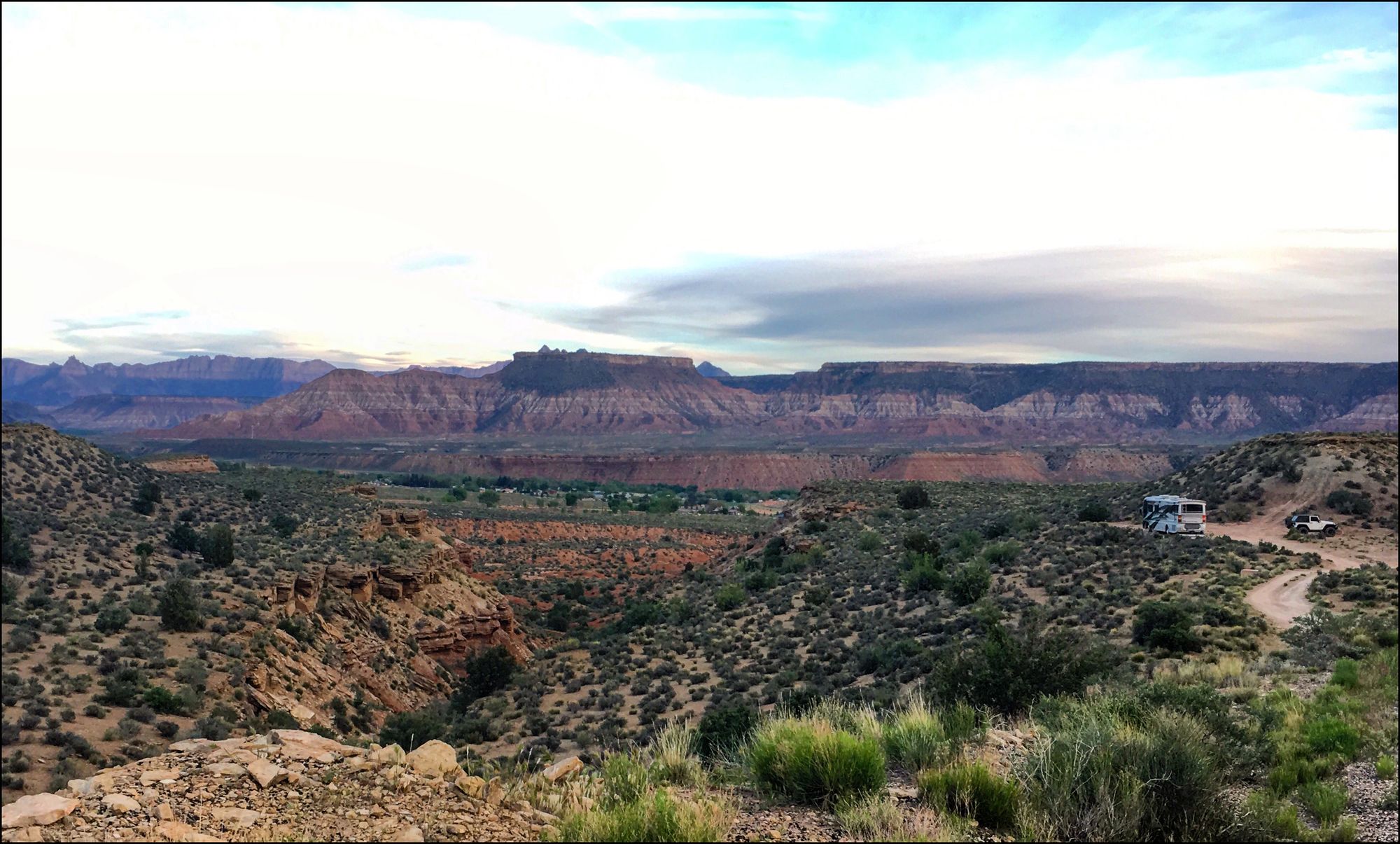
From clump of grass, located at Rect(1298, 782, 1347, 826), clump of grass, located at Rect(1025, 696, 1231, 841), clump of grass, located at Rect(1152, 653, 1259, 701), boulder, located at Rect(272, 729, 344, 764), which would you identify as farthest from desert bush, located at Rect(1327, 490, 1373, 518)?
boulder, located at Rect(272, 729, 344, 764)

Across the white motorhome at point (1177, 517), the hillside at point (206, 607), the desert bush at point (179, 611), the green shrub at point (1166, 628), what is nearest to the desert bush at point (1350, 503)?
the white motorhome at point (1177, 517)

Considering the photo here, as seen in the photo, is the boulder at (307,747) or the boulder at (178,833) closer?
the boulder at (178,833)

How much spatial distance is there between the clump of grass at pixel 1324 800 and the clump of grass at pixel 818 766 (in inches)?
198

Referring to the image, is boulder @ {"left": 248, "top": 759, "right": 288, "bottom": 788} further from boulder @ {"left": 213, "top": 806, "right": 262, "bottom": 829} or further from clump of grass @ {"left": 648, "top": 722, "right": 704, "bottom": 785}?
clump of grass @ {"left": 648, "top": 722, "right": 704, "bottom": 785}

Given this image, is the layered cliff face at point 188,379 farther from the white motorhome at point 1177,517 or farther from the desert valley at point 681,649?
the white motorhome at point 1177,517

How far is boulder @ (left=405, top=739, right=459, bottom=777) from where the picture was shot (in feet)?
22.8

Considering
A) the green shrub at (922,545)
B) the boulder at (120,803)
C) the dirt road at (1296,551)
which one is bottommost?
the green shrub at (922,545)

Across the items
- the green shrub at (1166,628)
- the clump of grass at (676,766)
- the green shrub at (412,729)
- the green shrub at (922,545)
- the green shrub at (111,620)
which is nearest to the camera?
the clump of grass at (676,766)

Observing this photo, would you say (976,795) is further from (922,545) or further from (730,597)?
(922,545)

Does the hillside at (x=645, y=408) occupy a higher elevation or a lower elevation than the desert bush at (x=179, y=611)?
higher

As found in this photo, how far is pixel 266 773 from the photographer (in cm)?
661

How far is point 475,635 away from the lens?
32406mm

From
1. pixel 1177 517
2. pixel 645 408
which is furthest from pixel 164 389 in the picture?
pixel 1177 517

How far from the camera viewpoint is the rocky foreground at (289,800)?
568cm
